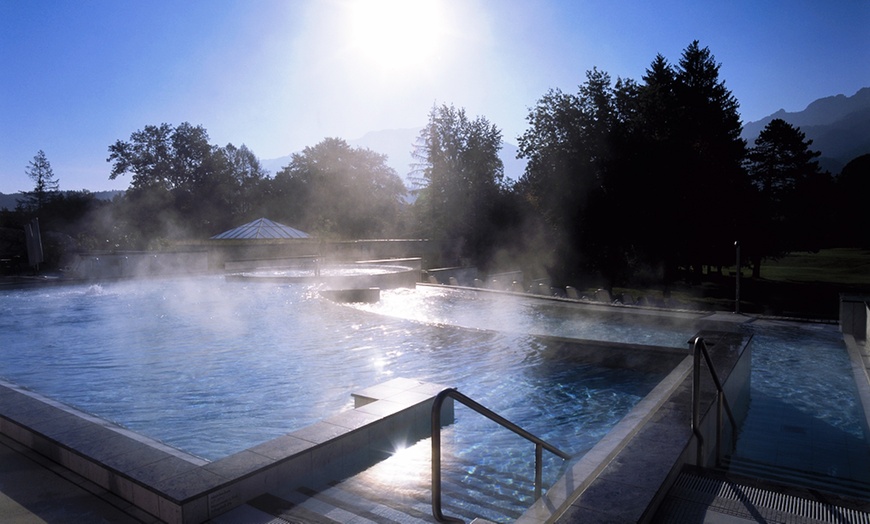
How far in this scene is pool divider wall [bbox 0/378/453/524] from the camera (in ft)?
8.57

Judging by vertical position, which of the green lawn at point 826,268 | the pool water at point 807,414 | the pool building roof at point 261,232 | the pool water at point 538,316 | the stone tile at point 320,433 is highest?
the pool building roof at point 261,232

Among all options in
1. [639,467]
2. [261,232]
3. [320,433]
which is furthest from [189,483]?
[261,232]

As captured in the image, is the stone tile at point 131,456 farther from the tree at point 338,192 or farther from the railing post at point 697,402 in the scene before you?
the tree at point 338,192

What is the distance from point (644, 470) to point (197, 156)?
45099 millimetres

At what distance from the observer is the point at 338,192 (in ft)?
153

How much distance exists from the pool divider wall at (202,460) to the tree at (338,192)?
33644 mm

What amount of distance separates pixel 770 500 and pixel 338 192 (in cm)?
4580

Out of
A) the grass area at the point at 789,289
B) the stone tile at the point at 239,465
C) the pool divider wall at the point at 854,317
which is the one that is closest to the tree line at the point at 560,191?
the grass area at the point at 789,289

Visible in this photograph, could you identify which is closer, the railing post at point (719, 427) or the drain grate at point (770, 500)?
the drain grate at point (770, 500)

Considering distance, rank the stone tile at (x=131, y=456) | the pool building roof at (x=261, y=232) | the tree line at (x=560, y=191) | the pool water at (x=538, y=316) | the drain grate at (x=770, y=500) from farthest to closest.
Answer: the pool building roof at (x=261, y=232) → the tree line at (x=560, y=191) → the pool water at (x=538, y=316) → the stone tile at (x=131, y=456) → the drain grate at (x=770, y=500)

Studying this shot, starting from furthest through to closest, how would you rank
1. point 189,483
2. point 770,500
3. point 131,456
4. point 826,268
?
point 826,268
point 131,456
point 189,483
point 770,500

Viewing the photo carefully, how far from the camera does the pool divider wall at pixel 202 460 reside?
261 cm

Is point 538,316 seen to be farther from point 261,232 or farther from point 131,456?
point 261,232

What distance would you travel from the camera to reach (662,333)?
26.4ft
